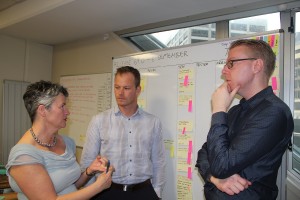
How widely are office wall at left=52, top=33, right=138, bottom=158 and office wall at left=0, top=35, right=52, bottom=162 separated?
15cm

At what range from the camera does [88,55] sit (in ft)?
13.2

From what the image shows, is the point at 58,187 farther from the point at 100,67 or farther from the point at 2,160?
the point at 2,160

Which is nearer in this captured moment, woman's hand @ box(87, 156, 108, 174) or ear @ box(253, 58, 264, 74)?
ear @ box(253, 58, 264, 74)

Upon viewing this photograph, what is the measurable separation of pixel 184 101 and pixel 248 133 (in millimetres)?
1282

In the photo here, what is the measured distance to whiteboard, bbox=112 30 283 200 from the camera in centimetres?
232

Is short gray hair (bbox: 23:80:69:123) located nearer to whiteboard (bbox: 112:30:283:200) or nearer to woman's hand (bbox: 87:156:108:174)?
woman's hand (bbox: 87:156:108:174)

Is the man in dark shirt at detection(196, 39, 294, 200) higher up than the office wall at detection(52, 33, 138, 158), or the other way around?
the office wall at detection(52, 33, 138, 158)

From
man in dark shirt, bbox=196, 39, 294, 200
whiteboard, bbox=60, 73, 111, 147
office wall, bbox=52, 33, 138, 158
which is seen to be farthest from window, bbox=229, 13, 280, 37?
whiteboard, bbox=60, 73, 111, 147

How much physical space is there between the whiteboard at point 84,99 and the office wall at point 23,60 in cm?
60

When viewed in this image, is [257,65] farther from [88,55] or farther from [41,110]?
[88,55]

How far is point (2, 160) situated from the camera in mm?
4016

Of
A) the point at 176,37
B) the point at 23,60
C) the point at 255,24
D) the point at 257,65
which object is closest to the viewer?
the point at 257,65

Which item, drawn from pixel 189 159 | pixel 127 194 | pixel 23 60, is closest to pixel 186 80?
pixel 189 159

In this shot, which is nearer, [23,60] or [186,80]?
[186,80]
